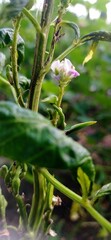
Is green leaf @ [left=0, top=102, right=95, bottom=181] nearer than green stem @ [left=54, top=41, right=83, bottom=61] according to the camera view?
Yes

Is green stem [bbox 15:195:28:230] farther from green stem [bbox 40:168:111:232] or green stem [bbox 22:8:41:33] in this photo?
green stem [bbox 22:8:41:33]

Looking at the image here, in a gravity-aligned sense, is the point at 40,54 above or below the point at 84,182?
above

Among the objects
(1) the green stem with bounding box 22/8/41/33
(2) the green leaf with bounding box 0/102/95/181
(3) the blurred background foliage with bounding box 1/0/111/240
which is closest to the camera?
(2) the green leaf with bounding box 0/102/95/181

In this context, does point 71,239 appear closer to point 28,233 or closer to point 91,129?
point 91,129

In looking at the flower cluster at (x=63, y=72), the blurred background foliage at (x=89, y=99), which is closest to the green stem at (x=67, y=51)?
the flower cluster at (x=63, y=72)

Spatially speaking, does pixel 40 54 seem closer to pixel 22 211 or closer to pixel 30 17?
pixel 30 17

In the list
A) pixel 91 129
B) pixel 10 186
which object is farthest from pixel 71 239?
pixel 10 186

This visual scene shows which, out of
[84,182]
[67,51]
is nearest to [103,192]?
[84,182]

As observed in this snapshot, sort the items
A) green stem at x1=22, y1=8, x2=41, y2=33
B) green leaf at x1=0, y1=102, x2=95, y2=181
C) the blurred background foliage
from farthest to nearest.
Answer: the blurred background foliage < green stem at x1=22, y1=8, x2=41, y2=33 < green leaf at x1=0, y1=102, x2=95, y2=181

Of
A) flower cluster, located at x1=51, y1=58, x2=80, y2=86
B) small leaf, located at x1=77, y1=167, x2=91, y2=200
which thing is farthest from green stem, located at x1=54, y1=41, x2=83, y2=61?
small leaf, located at x1=77, y1=167, x2=91, y2=200

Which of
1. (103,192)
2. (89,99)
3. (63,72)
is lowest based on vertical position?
(89,99)
